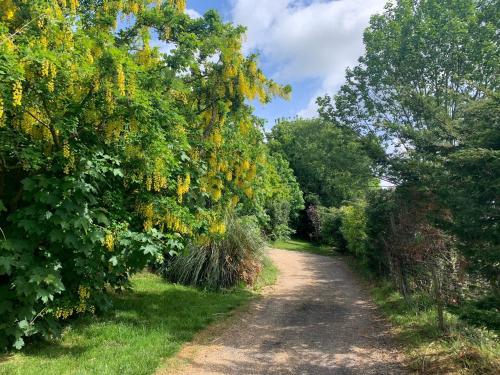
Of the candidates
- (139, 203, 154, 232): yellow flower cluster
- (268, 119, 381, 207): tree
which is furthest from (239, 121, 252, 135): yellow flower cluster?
(139, 203, 154, 232): yellow flower cluster

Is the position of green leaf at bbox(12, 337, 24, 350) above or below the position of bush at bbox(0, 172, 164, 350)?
below

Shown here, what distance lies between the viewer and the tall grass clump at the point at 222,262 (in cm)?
1284

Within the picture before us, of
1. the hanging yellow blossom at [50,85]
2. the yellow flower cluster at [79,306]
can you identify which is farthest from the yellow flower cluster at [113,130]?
the yellow flower cluster at [79,306]

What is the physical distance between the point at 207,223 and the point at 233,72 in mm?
3339

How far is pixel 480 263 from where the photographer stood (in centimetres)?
598

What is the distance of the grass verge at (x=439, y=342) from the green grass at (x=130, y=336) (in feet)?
12.3

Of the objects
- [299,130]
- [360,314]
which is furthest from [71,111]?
[299,130]

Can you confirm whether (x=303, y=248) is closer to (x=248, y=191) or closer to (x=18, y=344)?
(x=248, y=191)

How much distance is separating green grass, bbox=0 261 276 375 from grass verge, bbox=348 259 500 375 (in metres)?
3.74

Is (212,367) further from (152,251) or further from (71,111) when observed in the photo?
(71,111)

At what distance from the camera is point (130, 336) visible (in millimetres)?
7406

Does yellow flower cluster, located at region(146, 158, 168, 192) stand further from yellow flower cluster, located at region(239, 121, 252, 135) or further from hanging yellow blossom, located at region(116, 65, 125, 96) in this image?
yellow flower cluster, located at region(239, 121, 252, 135)

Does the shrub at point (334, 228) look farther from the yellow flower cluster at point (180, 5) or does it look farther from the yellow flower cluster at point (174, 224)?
the yellow flower cluster at point (174, 224)

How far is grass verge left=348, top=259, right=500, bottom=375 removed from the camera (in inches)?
245
